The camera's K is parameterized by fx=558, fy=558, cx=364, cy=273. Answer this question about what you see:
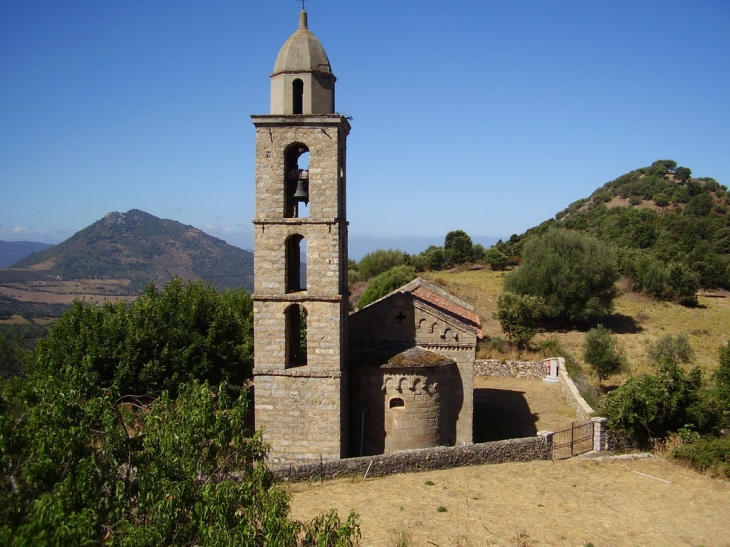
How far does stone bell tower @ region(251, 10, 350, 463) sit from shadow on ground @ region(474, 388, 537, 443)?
7.01 metres

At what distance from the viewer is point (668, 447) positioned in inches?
726

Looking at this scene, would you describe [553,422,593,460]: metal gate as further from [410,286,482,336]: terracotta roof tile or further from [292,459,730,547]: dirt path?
[410,286,482,336]: terracotta roof tile

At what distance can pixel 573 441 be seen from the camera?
18375 mm

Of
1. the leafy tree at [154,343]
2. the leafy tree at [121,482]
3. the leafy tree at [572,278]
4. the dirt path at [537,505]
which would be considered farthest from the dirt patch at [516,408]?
the leafy tree at [572,278]

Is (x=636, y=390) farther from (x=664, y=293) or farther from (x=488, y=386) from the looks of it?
(x=664, y=293)

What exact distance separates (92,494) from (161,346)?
48.1 ft

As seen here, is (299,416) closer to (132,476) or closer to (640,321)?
(132,476)

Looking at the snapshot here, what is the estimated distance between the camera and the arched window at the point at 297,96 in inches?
625

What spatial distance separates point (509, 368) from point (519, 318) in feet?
17.5

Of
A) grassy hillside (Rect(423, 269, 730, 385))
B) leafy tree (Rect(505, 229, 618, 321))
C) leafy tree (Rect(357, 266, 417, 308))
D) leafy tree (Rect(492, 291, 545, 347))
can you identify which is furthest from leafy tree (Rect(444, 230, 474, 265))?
leafy tree (Rect(492, 291, 545, 347))

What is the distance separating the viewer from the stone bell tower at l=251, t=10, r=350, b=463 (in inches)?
611

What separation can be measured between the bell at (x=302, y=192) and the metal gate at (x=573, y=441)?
1099 cm

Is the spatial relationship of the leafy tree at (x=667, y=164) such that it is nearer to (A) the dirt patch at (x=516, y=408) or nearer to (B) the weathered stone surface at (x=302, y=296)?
(A) the dirt patch at (x=516, y=408)

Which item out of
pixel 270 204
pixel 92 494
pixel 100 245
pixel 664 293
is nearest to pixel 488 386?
pixel 270 204
